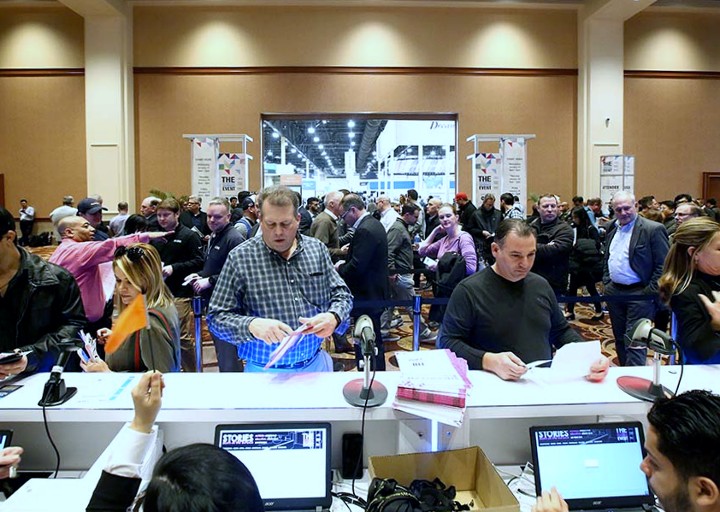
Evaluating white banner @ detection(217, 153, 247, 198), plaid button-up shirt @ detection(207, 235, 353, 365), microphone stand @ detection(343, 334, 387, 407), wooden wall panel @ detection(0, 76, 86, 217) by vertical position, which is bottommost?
microphone stand @ detection(343, 334, 387, 407)

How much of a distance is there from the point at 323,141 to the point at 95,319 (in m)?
14.8

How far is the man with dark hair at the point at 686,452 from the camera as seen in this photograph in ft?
3.18

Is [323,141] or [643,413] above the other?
[323,141]

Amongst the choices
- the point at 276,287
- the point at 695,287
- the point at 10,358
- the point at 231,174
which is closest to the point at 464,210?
the point at 231,174

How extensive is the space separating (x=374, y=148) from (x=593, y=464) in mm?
16677

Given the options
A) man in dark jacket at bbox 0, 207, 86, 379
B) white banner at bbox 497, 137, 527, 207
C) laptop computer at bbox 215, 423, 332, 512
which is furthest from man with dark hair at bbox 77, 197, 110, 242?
white banner at bbox 497, 137, 527, 207

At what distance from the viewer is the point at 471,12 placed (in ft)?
34.4

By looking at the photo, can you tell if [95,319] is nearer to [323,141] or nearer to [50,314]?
[50,314]

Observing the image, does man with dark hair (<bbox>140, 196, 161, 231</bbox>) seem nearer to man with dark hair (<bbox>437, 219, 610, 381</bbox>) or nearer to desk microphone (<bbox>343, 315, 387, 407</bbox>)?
man with dark hair (<bbox>437, 219, 610, 381</bbox>)

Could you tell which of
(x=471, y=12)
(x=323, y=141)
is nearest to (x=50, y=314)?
(x=471, y=12)

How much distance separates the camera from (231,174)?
28.1 feet

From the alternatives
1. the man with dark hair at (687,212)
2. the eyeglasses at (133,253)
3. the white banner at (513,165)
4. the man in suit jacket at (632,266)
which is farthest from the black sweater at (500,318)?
the white banner at (513,165)

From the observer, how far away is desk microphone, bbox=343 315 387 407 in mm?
1565

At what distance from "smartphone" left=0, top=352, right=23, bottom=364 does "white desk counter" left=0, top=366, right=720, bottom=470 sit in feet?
0.28
